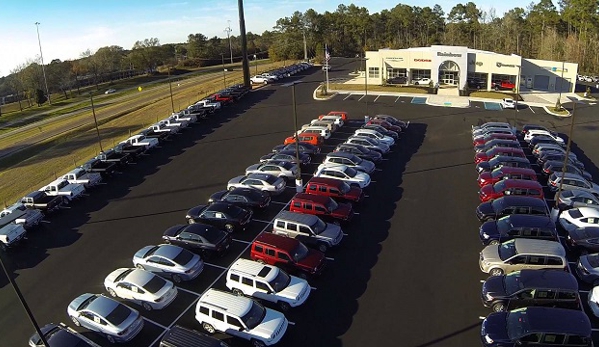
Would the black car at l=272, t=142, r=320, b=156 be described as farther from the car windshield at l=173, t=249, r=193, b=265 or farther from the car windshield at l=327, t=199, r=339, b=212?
the car windshield at l=173, t=249, r=193, b=265

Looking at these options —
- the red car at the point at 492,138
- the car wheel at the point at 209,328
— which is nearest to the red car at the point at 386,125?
the red car at the point at 492,138

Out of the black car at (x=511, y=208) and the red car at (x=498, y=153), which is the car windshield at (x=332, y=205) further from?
the red car at (x=498, y=153)

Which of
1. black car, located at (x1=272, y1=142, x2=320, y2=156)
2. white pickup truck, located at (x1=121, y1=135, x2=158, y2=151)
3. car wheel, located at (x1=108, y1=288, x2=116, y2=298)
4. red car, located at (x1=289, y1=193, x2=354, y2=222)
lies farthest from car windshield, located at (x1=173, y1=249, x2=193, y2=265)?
white pickup truck, located at (x1=121, y1=135, x2=158, y2=151)

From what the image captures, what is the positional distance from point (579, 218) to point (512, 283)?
793 cm

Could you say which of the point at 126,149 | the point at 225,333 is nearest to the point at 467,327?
the point at 225,333

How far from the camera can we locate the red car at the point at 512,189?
24.1 metres

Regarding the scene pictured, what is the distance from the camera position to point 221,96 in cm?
5406

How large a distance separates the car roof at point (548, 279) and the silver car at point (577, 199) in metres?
8.36

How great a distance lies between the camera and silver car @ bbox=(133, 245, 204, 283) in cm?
1909

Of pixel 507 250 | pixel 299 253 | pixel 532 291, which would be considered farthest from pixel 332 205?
pixel 532 291

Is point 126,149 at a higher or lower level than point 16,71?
lower

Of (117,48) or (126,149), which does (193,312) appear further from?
(117,48)

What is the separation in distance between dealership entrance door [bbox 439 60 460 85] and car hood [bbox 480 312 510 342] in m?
49.0

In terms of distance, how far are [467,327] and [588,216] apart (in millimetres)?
10425
